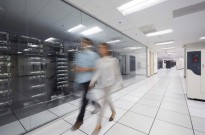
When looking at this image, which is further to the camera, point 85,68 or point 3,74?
point 3,74

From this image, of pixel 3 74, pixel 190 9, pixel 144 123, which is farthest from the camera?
pixel 190 9

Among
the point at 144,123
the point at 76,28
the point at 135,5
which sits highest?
the point at 135,5

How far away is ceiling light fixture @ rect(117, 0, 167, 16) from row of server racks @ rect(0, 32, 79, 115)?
7.73 feet

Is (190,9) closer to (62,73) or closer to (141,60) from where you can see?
(62,73)

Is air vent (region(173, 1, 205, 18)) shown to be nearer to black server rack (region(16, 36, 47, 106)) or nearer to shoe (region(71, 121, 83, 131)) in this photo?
shoe (region(71, 121, 83, 131))

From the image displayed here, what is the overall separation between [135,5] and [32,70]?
362cm

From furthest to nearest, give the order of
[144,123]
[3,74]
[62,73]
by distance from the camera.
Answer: [62,73], [3,74], [144,123]

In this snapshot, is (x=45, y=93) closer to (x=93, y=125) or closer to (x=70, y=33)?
(x=93, y=125)

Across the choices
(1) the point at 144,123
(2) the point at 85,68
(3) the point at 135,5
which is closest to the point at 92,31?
(3) the point at 135,5

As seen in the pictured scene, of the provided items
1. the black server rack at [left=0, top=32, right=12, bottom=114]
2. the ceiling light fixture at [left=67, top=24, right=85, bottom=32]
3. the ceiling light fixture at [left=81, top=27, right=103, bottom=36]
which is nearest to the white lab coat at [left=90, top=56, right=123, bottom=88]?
the black server rack at [left=0, top=32, right=12, bottom=114]

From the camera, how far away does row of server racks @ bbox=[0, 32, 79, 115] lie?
2635 millimetres

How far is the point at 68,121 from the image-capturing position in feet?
6.66

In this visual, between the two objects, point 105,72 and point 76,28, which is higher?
point 76,28

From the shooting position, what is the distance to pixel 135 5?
2.95 metres
